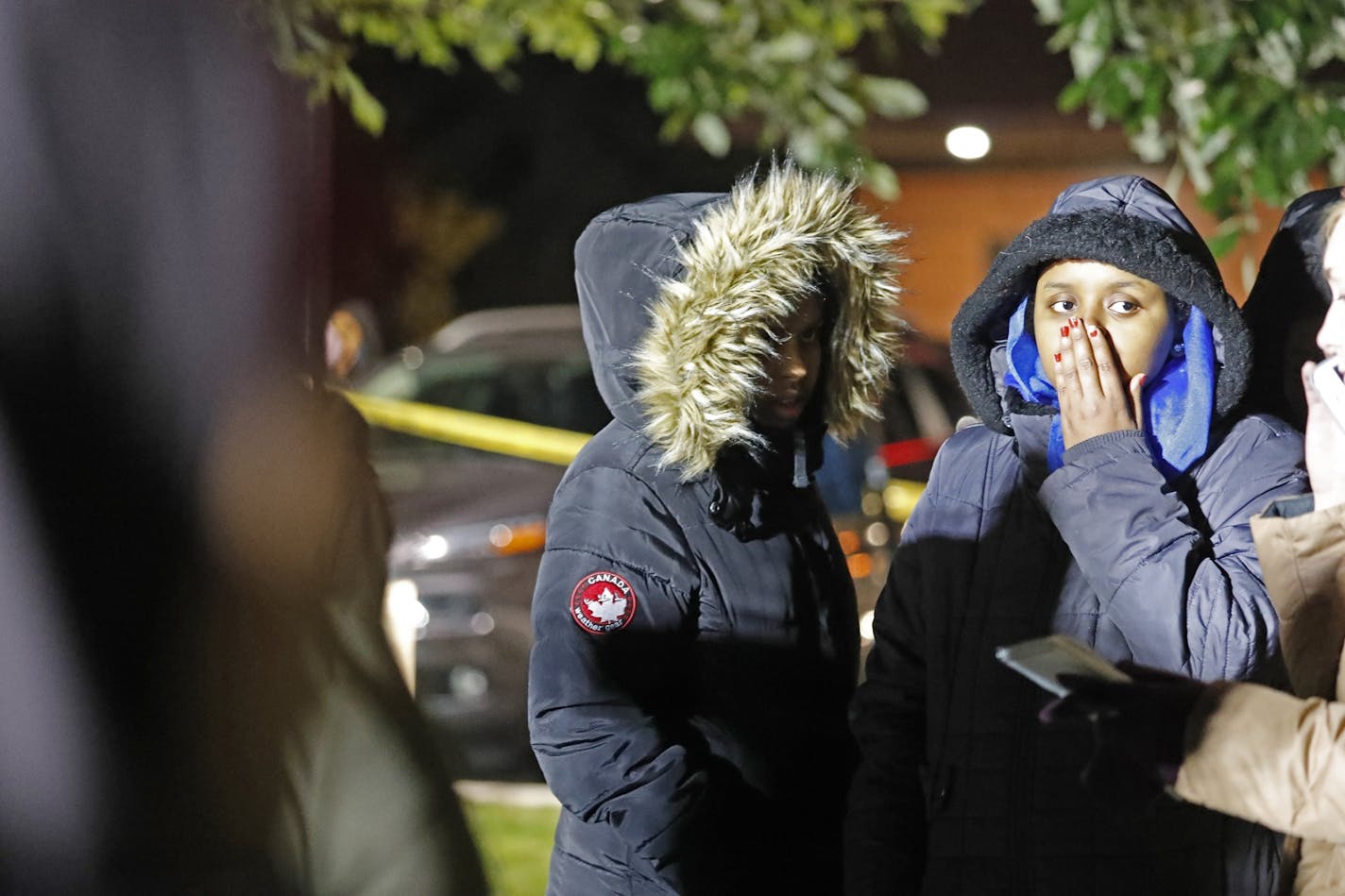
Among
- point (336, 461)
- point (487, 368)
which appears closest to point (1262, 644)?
point (336, 461)

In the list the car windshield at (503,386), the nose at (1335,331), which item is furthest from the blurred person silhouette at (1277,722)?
the car windshield at (503,386)

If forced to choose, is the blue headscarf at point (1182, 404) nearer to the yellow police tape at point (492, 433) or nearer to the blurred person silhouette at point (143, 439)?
the blurred person silhouette at point (143, 439)

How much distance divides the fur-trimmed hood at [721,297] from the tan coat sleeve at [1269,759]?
3.50 feet

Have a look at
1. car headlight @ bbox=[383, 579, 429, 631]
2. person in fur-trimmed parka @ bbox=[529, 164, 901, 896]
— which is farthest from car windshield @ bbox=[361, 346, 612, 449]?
person in fur-trimmed parka @ bbox=[529, 164, 901, 896]

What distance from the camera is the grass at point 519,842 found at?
5266mm

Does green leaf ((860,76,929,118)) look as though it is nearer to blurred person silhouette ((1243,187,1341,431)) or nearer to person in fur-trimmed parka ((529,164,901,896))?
person in fur-trimmed parka ((529,164,901,896))

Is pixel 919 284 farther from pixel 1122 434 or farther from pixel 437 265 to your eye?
pixel 1122 434

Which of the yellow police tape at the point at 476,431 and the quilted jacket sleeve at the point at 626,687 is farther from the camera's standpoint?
the yellow police tape at the point at 476,431

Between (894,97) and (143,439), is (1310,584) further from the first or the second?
(894,97)

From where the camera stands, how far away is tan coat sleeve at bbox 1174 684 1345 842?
1.62 m

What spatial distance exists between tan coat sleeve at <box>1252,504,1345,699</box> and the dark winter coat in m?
0.14

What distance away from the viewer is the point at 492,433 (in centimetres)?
→ 731

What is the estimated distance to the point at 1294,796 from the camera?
163 cm

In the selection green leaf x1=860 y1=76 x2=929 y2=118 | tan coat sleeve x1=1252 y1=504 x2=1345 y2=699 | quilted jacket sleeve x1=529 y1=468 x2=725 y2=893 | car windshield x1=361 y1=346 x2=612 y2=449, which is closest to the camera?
tan coat sleeve x1=1252 y1=504 x2=1345 y2=699
